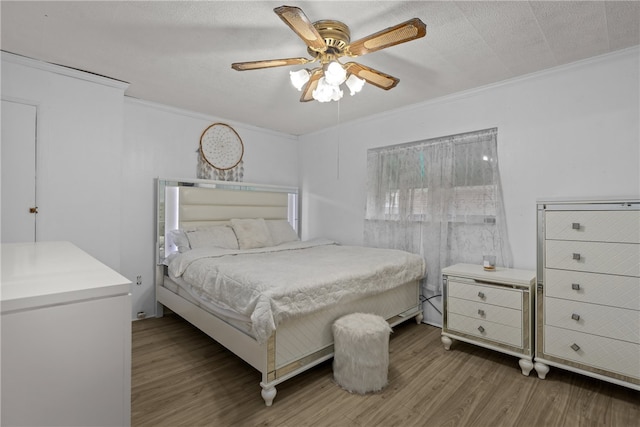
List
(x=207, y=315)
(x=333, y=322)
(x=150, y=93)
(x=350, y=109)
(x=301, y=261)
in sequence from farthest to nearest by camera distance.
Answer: (x=350, y=109)
(x=150, y=93)
(x=301, y=261)
(x=207, y=315)
(x=333, y=322)

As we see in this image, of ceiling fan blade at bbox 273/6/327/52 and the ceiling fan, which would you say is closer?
ceiling fan blade at bbox 273/6/327/52

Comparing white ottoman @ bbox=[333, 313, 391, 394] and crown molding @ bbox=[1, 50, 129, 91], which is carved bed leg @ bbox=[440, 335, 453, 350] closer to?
white ottoman @ bbox=[333, 313, 391, 394]

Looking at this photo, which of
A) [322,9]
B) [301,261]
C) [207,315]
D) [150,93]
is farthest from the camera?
[150,93]

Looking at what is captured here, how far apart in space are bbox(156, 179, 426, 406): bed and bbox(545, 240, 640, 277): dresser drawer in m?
1.13

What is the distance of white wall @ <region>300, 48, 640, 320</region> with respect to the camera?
224cm

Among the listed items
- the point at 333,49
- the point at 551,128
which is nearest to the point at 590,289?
the point at 551,128

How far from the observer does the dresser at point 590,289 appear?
1875 mm

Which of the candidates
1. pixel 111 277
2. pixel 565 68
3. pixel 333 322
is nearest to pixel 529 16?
pixel 565 68

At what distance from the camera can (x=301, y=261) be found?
272cm

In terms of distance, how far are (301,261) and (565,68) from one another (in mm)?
2643

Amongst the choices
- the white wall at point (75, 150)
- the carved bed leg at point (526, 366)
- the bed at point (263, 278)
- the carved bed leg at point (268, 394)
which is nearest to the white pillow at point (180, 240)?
the bed at point (263, 278)

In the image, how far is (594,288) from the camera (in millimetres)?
1987

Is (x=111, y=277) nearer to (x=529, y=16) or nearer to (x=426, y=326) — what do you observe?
(x=529, y=16)

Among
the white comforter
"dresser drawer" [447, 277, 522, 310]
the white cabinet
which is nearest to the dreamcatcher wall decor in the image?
the white comforter
